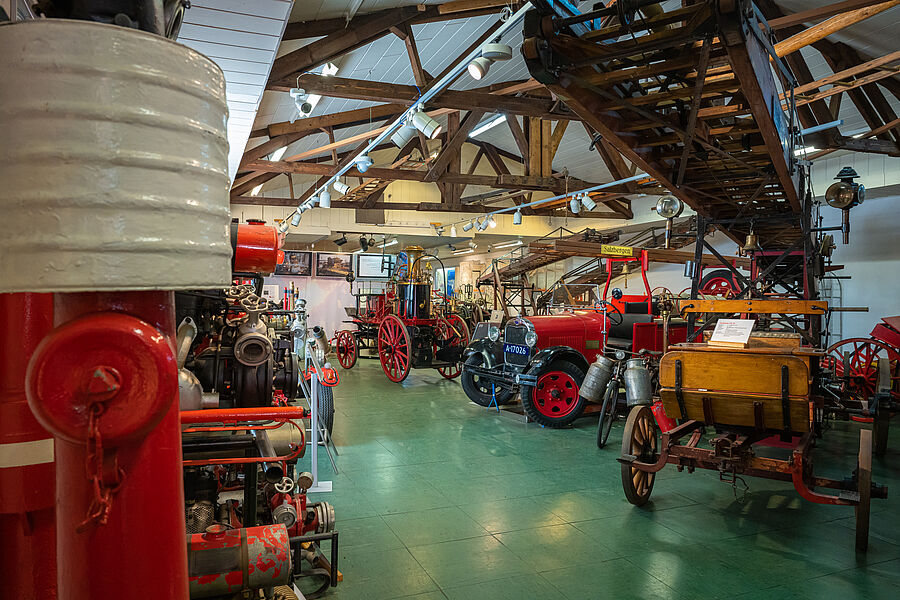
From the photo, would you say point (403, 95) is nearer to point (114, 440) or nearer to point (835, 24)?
point (835, 24)

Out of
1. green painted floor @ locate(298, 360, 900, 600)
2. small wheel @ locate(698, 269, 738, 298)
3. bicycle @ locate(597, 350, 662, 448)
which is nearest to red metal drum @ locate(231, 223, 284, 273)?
green painted floor @ locate(298, 360, 900, 600)

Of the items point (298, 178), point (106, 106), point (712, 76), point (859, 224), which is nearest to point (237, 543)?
point (106, 106)

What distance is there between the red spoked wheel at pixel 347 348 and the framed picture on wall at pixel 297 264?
3299 millimetres

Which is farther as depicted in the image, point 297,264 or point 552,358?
point 297,264

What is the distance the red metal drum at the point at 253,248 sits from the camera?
2.81m

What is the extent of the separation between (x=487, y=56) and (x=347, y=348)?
8.28 m

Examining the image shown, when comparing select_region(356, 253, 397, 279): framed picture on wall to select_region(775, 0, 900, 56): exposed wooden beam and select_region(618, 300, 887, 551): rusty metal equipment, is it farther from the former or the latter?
select_region(618, 300, 887, 551): rusty metal equipment

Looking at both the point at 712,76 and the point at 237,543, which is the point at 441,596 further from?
the point at 712,76

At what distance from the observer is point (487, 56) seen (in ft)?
15.8

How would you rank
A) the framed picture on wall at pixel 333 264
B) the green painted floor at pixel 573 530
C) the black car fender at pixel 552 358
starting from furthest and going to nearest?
the framed picture on wall at pixel 333 264
the black car fender at pixel 552 358
the green painted floor at pixel 573 530

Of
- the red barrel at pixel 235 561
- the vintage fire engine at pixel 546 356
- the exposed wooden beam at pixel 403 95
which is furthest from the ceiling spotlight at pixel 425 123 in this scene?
the red barrel at pixel 235 561

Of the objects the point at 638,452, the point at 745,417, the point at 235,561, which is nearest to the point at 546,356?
the point at 638,452

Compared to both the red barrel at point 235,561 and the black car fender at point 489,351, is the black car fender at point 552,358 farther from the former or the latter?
the red barrel at point 235,561

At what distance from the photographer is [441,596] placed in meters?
2.89
